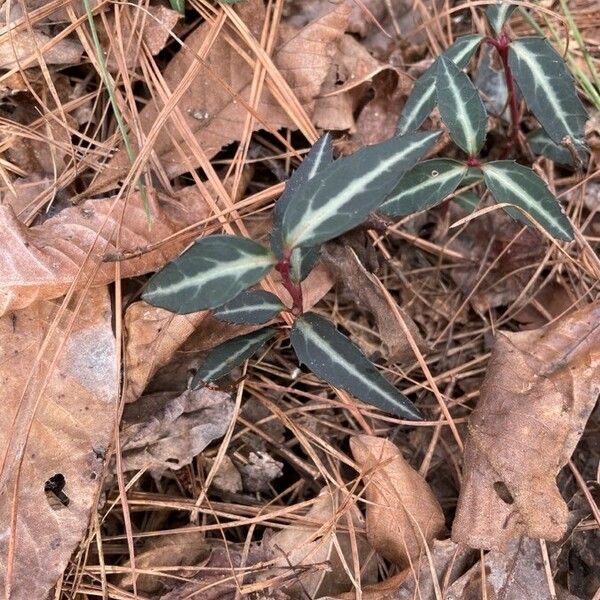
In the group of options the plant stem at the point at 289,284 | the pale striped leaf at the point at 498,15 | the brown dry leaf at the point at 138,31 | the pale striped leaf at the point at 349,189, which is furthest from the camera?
the brown dry leaf at the point at 138,31

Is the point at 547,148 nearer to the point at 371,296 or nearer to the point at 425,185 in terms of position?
the point at 425,185

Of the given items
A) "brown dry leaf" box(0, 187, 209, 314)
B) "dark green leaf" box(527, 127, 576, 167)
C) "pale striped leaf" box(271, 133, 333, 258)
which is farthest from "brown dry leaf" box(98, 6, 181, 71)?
"dark green leaf" box(527, 127, 576, 167)

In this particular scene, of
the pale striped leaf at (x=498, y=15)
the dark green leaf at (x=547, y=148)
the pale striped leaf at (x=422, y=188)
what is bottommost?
the dark green leaf at (x=547, y=148)

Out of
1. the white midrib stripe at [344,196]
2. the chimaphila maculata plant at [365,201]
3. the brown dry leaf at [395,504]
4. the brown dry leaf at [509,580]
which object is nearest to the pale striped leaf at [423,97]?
the chimaphila maculata plant at [365,201]

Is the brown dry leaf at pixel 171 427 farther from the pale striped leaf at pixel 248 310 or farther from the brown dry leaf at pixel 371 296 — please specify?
the brown dry leaf at pixel 371 296

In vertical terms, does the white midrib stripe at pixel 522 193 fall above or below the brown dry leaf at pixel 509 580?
above

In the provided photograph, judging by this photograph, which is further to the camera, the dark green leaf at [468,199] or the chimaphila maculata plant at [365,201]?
the dark green leaf at [468,199]

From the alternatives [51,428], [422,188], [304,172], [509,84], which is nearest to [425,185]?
[422,188]
